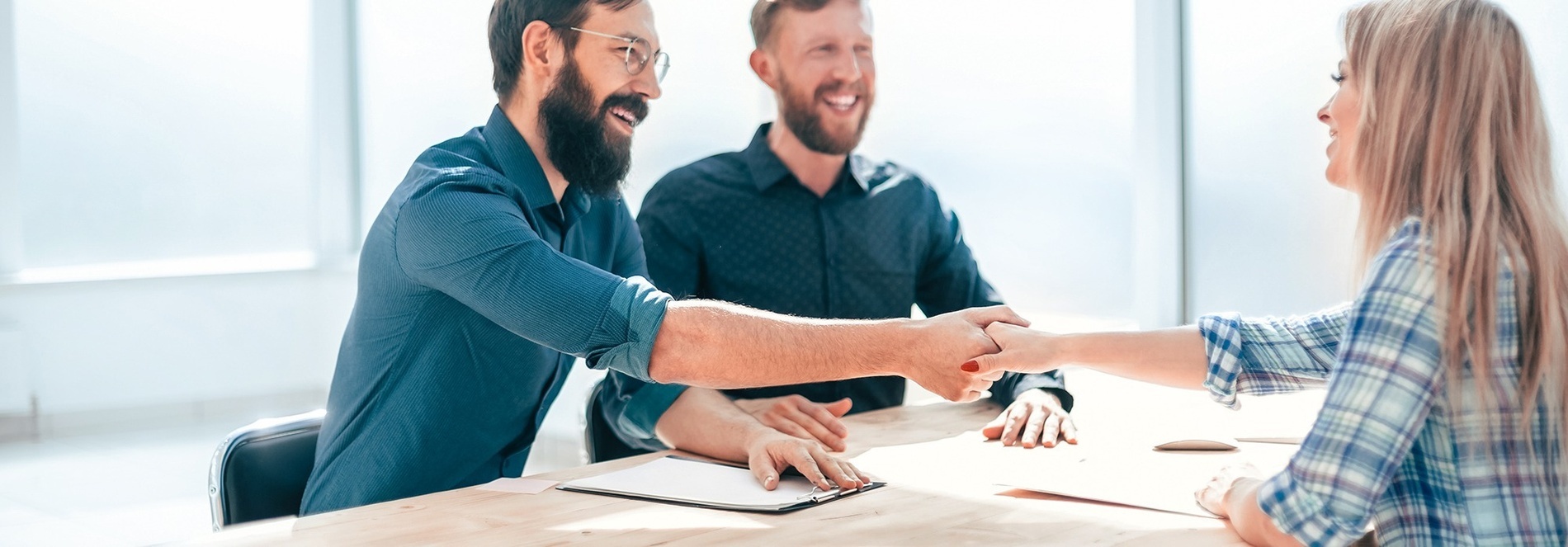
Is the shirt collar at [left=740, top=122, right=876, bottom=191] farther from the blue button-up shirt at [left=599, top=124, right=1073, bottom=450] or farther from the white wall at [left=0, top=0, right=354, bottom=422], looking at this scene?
the white wall at [left=0, top=0, right=354, bottom=422]

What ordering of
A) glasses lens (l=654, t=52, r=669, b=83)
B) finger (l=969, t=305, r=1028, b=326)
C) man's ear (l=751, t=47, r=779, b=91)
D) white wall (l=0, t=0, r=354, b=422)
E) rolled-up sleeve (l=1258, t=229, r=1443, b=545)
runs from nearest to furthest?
rolled-up sleeve (l=1258, t=229, r=1443, b=545) → finger (l=969, t=305, r=1028, b=326) → glasses lens (l=654, t=52, r=669, b=83) → man's ear (l=751, t=47, r=779, b=91) → white wall (l=0, t=0, r=354, b=422)

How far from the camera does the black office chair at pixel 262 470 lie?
1.78m

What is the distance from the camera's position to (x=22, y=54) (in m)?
6.16

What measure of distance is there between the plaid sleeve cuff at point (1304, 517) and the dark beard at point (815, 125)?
5.24ft

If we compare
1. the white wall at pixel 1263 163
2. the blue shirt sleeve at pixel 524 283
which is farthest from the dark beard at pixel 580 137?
the white wall at pixel 1263 163

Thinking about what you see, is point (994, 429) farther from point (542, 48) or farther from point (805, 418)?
point (542, 48)

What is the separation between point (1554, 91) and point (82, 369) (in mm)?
6410

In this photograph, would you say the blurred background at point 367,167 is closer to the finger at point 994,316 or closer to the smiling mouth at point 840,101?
the finger at point 994,316

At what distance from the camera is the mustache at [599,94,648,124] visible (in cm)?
219

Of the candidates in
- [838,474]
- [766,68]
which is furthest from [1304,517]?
[766,68]

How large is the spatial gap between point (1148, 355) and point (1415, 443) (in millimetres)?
479

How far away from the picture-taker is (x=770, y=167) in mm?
2727

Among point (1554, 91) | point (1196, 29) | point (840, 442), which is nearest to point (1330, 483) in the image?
point (840, 442)

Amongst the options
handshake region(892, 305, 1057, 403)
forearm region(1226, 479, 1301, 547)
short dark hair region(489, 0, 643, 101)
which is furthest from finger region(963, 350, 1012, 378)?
short dark hair region(489, 0, 643, 101)
